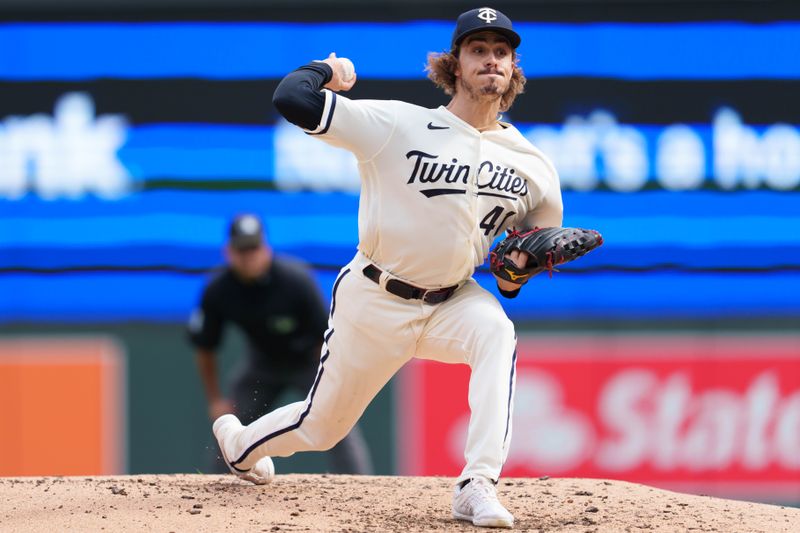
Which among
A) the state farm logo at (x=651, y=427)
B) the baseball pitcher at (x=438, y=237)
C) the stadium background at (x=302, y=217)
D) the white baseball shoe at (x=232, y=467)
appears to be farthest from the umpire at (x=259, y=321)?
the baseball pitcher at (x=438, y=237)

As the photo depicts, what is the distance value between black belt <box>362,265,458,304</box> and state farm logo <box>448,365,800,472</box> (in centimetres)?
344

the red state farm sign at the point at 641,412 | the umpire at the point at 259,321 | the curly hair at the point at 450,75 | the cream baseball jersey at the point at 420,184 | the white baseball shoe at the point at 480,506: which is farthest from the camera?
the red state farm sign at the point at 641,412

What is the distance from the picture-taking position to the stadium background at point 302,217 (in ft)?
26.4

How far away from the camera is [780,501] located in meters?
8.08

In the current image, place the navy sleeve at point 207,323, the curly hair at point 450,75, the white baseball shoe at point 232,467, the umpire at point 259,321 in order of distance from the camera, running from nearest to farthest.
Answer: the curly hair at point 450,75 < the white baseball shoe at point 232,467 < the umpire at point 259,321 < the navy sleeve at point 207,323

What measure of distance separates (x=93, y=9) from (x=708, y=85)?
350 cm

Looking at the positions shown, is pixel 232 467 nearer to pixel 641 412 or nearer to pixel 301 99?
pixel 301 99

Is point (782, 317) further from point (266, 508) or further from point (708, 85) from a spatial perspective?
point (266, 508)

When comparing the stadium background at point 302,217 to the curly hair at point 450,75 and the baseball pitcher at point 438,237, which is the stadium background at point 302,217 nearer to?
the curly hair at point 450,75

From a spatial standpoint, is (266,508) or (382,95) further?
(382,95)

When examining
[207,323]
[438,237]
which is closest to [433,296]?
[438,237]

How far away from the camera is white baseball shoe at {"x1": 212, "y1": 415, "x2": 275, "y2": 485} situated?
16.4ft

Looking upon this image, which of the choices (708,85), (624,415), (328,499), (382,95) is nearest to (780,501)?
(624,415)

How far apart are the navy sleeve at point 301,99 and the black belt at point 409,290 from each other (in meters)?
0.51
